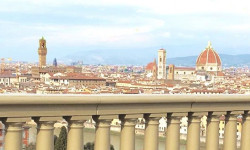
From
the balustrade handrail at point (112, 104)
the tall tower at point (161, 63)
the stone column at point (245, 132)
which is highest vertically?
the tall tower at point (161, 63)

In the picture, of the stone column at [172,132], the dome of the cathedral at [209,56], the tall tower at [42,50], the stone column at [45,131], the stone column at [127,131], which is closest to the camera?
the stone column at [45,131]

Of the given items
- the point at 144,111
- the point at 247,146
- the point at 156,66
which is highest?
the point at 156,66

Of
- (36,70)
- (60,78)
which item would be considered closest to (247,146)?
(60,78)

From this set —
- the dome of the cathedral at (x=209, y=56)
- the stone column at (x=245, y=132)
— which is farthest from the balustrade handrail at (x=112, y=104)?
the dome of the cathedral at (x=209, y=56)

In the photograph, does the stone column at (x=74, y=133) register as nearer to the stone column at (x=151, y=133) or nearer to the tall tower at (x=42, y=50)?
the stone column at (x=151, y=133)

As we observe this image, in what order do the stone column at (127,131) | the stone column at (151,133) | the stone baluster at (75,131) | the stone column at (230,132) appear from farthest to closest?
A: the stone column at (230,132) → the stone column at (151,133) → the stone column at (127,131) → the stone baluster at (75,131)

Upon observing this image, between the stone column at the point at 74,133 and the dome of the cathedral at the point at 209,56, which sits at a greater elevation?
the dome of the cathedral at the point at 209,56

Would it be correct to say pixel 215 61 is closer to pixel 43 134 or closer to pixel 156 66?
pixel 156 66

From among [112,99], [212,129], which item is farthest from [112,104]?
[212,129]

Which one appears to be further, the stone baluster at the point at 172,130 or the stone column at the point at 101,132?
the stone baluster at the point at 172,130
